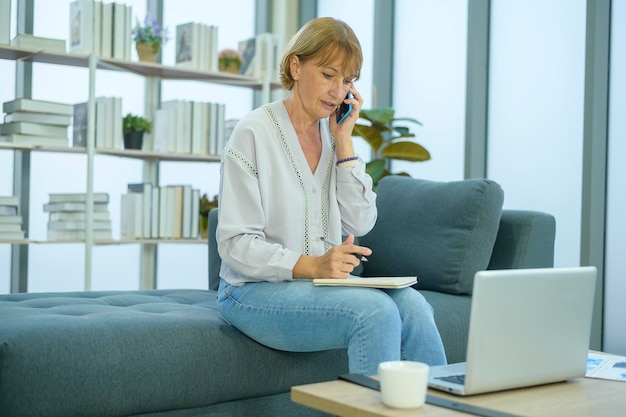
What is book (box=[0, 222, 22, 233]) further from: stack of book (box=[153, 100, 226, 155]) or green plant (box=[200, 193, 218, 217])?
green plant (box=[200, 193, 218, 217])

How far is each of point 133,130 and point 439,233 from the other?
221cm

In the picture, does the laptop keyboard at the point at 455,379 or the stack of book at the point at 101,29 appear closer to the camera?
the laptop keyboard at the point at 455,379

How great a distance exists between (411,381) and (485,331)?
17cm

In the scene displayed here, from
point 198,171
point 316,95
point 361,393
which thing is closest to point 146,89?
point 198,171

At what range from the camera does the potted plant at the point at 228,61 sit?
186 inches

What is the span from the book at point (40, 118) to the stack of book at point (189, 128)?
56 centimetres

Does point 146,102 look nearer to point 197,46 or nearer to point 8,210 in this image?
point 197,46

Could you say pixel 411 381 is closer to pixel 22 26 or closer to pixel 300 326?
pixel 300 326

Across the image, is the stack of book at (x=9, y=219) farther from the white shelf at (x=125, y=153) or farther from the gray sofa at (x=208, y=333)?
the gray sofa at (x=208, y=333)

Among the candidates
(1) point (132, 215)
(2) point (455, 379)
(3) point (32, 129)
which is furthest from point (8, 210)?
(2) point (455, 379)

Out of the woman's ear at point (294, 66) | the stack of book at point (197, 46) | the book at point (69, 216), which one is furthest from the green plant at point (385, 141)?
the woman's ear at point (294, 66)

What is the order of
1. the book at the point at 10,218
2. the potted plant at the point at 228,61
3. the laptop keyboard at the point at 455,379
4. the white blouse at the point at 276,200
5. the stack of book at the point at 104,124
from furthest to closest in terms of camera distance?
1. the potted plant at the point at 228,61
2. the stack of book at the point at 104,124
3. the book at the point at 10,218
4. the white blouse at the point at 276,200
5. the laptop keyboard at the point at 455,379

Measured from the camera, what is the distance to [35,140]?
157 inches

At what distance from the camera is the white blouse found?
1.97 meters
